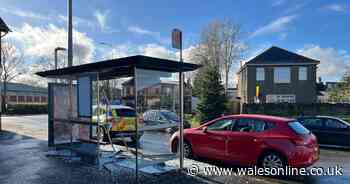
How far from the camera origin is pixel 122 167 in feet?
22.5

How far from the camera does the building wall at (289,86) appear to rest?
29.8 meters

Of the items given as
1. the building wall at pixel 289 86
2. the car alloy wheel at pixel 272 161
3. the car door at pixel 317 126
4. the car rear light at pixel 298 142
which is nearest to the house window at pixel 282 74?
the building wall at pixel 289 86

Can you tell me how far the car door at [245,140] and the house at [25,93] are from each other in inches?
2353

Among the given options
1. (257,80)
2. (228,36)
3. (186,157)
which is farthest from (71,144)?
(228,36)

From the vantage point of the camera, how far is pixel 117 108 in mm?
11273

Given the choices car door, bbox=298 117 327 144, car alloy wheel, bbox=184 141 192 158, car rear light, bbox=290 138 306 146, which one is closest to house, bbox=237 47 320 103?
car door, bbox=298 117 327 144

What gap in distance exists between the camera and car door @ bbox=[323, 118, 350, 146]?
33.5 ft

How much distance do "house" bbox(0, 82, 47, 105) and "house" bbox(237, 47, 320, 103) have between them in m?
47.3

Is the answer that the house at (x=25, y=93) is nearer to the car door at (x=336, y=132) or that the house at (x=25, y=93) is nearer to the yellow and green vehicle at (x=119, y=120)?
the yellow and green vehicle at (x=119, y=120)

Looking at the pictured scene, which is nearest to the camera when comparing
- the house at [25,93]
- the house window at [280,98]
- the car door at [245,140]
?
the car door at [245,140]

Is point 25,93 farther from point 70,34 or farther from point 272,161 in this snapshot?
→ point 272,161

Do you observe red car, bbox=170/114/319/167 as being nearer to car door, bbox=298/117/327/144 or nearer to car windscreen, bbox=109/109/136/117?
car windscreen, bbox=109/109/136/117

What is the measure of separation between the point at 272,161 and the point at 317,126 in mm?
5648

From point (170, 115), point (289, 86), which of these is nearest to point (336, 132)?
point (170, 115)
